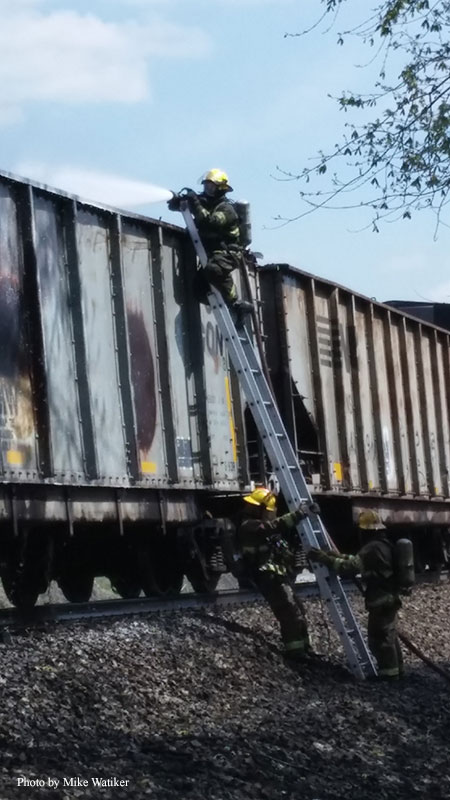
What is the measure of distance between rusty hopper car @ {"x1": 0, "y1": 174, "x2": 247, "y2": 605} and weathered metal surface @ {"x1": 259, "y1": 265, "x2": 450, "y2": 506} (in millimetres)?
2069

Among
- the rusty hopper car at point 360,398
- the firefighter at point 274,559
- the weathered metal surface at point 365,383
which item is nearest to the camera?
the firefighter at point 274,559

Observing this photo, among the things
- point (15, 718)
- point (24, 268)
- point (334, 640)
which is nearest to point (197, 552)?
point (334, 640)

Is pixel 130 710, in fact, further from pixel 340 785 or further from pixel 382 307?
pixel 382 307

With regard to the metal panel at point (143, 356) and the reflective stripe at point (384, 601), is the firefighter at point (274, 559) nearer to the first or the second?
the reflective stripe at point (384, 601)

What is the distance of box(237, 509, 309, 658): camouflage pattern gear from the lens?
11.5 meters

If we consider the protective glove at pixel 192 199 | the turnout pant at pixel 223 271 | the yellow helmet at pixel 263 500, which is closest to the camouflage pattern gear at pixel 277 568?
the yellow helmet at pixel 263 500

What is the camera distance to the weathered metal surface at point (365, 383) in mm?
15953

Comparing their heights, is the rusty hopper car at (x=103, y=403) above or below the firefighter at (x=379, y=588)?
above

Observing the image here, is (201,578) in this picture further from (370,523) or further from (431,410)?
(431,410)

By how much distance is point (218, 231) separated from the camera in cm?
1312

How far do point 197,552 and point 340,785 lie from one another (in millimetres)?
6332

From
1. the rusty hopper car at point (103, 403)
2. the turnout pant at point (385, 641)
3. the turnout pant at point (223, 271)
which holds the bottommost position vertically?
the turnout pant at point (385, 641)

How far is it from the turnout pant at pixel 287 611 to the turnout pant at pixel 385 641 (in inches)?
22.1

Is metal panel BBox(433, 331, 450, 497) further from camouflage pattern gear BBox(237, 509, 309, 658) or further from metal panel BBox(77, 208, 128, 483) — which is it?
metal panel BBox(77, 208, 128, 483)
